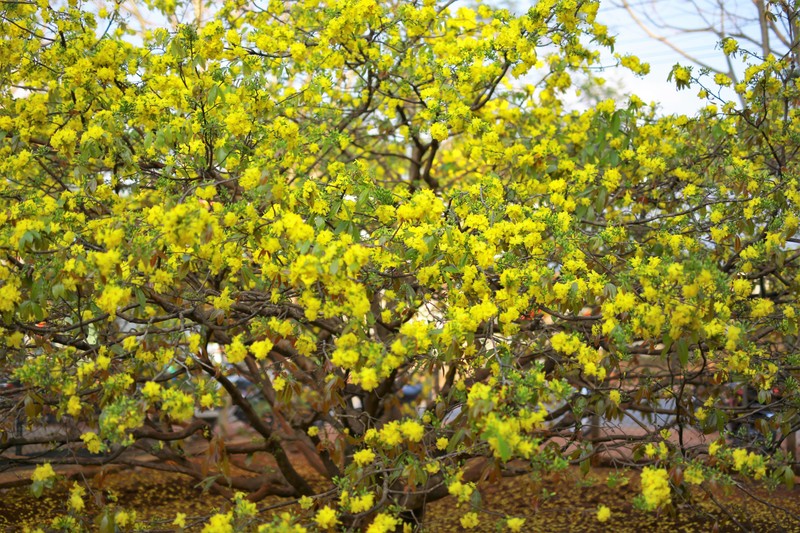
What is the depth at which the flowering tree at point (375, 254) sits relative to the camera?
3039mm

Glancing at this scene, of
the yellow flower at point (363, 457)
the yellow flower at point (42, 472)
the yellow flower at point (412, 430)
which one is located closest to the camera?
the yellow flower at point (412, 430)

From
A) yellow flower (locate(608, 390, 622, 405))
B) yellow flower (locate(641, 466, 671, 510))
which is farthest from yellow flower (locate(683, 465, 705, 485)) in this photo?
yellow flower (locate(608, 390, 622, 405))

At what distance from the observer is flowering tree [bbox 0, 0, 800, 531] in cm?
304

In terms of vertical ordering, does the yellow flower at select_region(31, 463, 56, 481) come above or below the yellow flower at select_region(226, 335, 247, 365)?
below

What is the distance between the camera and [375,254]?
3279mm

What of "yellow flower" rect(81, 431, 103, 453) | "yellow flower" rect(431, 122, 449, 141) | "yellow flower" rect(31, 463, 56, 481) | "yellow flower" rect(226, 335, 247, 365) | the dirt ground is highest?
"yellow flower" rect(431, 122, 449, 141)

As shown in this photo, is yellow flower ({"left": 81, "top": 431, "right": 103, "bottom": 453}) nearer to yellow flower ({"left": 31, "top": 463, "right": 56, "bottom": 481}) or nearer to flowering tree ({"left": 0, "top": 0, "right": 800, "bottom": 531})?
flowering tree ({"left": 0, "top": 0, "right": 800, "bottom": 531})

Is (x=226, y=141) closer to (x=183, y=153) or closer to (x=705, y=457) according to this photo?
(x=183, y=153)

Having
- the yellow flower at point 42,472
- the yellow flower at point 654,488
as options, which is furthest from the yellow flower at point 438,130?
the yellow flower at point 42,472

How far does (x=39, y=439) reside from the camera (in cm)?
465

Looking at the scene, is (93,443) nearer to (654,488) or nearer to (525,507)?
(654,488)

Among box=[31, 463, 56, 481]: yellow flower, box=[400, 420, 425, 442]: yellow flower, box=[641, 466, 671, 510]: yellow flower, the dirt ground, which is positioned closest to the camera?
box=[641, 466, 671, 510]: yellow flower

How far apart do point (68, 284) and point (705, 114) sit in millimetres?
3860

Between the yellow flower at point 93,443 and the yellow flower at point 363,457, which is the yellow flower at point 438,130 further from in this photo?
the yellow flower at point 93,443
